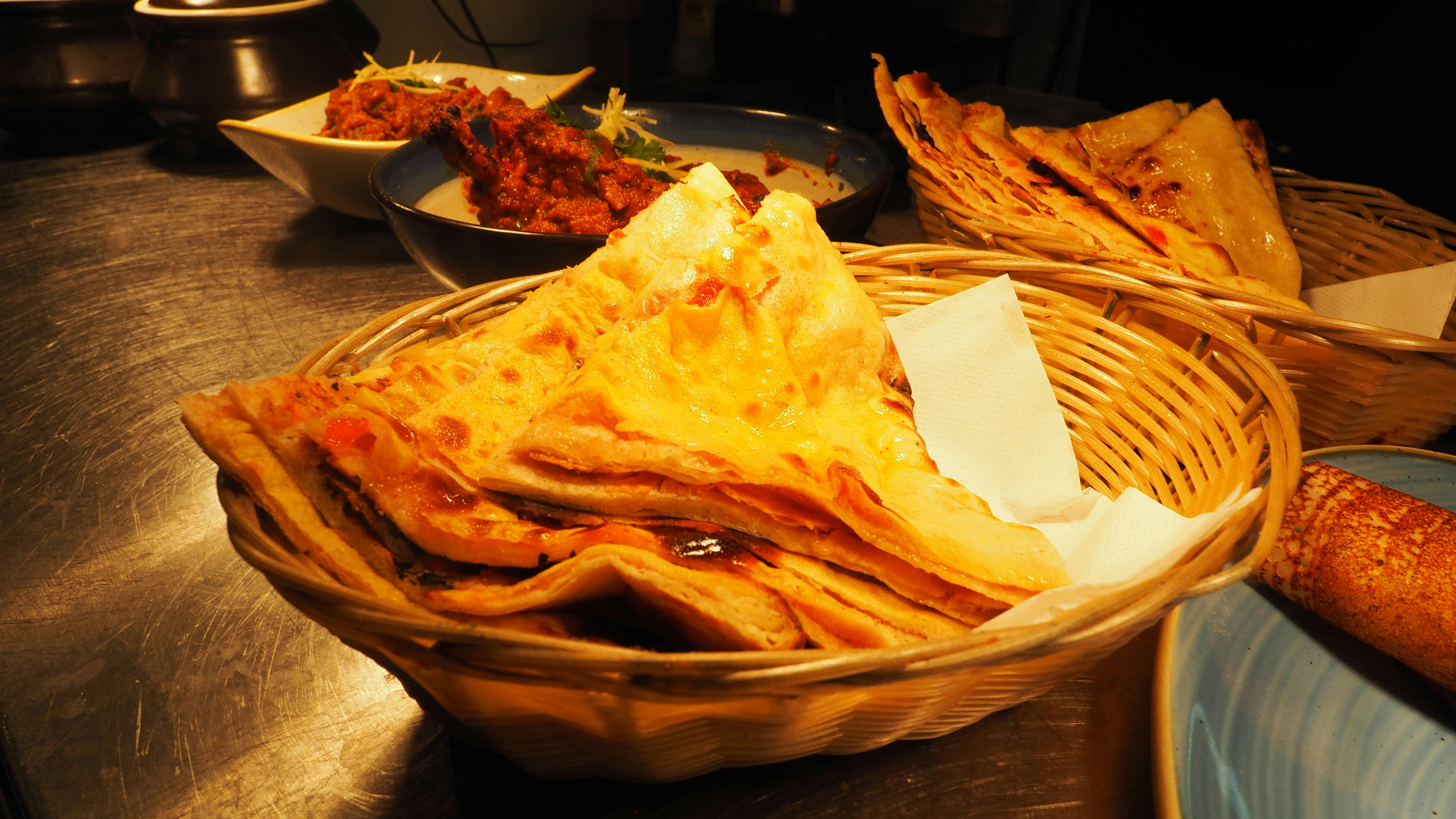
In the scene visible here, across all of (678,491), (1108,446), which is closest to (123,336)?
(678,491)

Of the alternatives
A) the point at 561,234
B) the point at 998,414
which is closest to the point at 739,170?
the point at 561,234

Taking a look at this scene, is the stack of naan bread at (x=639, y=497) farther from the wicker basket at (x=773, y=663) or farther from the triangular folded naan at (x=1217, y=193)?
the triangular folded naan at (x=1217, y=193)

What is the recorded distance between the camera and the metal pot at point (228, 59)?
294 cm

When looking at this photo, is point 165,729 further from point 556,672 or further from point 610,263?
point 610,263

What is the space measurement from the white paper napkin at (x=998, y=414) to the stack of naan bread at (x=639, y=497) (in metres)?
0.33

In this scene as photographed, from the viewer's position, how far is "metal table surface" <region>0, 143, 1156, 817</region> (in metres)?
1.07

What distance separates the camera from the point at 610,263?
1409 millimetres

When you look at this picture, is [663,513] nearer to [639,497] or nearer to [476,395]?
[639,497]

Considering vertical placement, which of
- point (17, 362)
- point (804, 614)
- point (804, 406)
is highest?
point (804, 406)

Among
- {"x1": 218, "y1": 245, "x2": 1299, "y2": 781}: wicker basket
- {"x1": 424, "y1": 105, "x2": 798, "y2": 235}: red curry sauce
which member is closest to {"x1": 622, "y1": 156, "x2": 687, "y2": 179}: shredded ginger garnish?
{"x1": 424, "y1": 105, "x2": 798, "y2": 235}: red curry sauce

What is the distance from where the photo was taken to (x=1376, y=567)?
4.45 feet

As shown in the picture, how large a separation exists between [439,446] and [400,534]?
149 millimetres

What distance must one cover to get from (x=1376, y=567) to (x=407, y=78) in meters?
3.20

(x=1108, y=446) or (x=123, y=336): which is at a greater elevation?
(x=1108, y=446)
